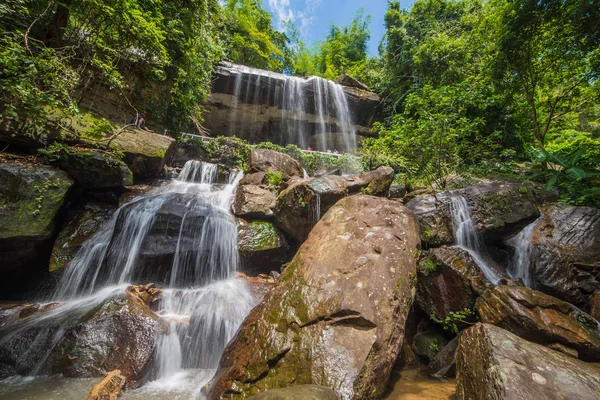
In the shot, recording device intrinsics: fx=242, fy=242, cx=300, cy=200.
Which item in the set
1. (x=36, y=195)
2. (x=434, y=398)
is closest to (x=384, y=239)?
(x=434, y=398)

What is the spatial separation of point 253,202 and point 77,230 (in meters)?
4.21

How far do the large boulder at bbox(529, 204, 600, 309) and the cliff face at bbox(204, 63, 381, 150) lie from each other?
14844mm

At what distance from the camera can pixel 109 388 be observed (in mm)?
2668

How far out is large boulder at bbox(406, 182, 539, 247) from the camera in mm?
4902

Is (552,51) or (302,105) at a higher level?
(302,105)

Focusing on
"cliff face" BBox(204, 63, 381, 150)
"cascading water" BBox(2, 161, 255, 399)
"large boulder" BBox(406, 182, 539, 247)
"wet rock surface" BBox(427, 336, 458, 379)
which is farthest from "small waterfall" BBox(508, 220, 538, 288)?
"cliff face" BBox(204, 63, 381, 150)

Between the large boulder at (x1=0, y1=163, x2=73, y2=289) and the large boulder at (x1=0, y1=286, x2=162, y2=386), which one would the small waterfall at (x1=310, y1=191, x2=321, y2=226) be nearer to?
the large boulder at (x1=0, y1=286, x2=162, y2=386)

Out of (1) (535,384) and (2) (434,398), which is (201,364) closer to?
(2) (434,398)

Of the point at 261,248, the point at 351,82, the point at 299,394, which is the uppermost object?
the point at 351,82

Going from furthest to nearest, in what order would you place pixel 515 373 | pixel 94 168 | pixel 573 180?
1. pixel 573 180
2. pixel 94 168
3. pixel 515 373

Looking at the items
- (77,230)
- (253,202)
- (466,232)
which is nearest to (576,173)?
(466,232)

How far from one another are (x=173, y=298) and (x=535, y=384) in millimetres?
5344

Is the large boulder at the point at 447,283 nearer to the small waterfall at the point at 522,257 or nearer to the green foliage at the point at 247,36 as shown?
the small waterfall at the point at 522,257

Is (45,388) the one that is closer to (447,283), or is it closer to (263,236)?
(263,236)
